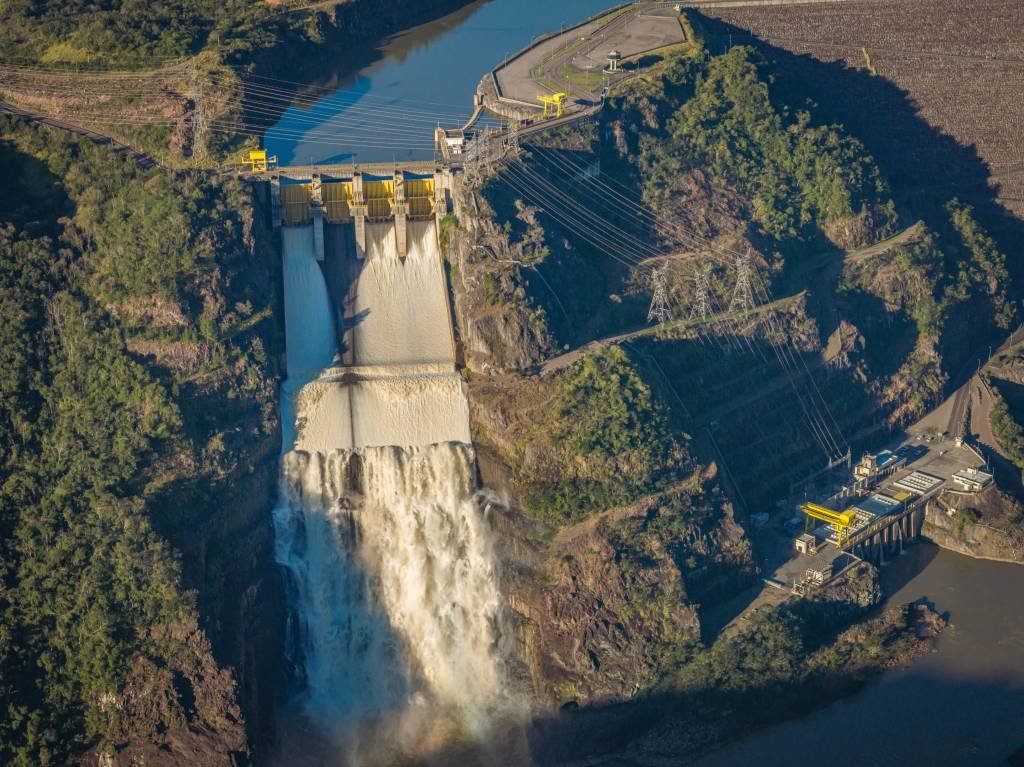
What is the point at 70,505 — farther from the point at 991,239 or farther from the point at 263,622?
the point at 991,239

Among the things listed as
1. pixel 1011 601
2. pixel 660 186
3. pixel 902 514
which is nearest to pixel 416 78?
pixel 660 186

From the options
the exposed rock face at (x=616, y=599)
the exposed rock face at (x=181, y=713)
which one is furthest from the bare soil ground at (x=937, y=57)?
the exposed rock face at (x=181, y=713)

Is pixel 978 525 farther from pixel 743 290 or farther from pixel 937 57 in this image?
pixel 937 57

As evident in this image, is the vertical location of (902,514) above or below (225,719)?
above

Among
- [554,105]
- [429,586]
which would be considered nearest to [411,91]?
[554,105]

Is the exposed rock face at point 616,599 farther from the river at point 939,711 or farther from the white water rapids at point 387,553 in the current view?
the river at point 939,711

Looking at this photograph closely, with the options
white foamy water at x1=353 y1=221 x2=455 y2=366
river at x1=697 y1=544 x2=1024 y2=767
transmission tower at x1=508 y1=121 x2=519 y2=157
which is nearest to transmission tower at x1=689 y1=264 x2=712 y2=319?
transmission tower at x1=508 y1=121 x2=519 y2=157

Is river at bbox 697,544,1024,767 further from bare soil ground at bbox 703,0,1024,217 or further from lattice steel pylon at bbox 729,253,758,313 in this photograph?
bare soil ground at bbox 703,0,1024,217
